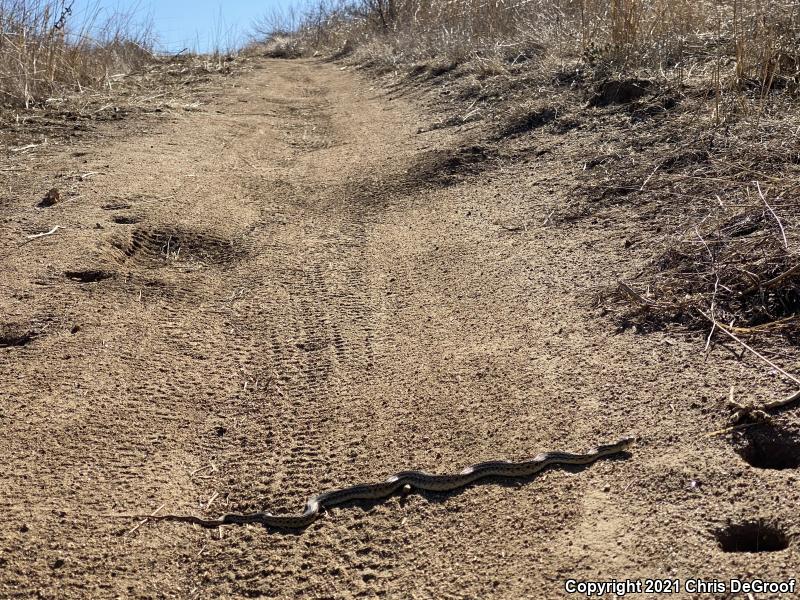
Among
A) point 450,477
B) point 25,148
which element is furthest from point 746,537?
point 25,148

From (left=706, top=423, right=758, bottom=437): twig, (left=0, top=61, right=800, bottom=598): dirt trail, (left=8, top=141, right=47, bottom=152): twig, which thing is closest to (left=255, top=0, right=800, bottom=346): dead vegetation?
(left=0, top=61, right=800, bottom=598): dirt trail

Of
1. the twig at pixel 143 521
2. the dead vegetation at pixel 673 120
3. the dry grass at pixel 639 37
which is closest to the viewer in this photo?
the twig at pixel 143 521

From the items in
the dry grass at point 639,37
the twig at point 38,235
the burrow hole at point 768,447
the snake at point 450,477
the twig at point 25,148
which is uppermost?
the dry grass at point 639,37

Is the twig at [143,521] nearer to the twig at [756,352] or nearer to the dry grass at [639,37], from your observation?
the twig at [756,352]

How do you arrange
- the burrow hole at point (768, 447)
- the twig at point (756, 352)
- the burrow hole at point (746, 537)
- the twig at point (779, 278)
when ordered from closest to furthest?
1. the burrow hole at point (746, 537)
2. the burrow hole at point (768, 447)
3. the twig at point (756, 352)
4. the twig at point (779, 278)

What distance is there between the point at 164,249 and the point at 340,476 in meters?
2.74

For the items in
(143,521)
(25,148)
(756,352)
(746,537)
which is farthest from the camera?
(25,148)

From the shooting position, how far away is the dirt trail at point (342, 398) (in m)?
2.69

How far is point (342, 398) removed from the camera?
3.72 m

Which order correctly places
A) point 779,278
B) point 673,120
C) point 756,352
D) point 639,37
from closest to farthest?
point 756,352 < point 779,278 < point 673,120 < point 639,37

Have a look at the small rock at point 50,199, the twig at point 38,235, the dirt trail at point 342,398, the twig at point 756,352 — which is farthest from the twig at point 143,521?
the small rock at point 50,199

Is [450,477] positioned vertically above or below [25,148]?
below

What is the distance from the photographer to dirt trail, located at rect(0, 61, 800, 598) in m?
2.69

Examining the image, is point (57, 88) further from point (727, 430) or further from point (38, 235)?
point (727, 430)
